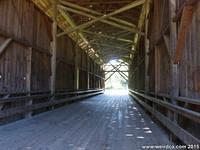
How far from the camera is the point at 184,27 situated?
3928 mm

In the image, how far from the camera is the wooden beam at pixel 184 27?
12.2 ft

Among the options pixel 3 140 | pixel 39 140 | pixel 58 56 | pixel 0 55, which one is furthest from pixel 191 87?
pixel 58 56

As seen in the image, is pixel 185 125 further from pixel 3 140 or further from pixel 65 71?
pixel 65 71

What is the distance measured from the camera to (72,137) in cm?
482

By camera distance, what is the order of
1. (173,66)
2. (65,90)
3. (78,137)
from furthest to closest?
(65,90), (78,137), (173,66)

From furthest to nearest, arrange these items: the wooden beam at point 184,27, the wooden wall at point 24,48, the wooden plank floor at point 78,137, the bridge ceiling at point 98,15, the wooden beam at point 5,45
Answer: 1. the bridge ceiling at point 98,15
2. the wooden wall at point 24,48
3. the wooden beam at point 5,45
4. the wooden plank floor at point 78,137
5. the wooden beam at point 184,27

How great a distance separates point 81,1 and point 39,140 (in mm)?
9550

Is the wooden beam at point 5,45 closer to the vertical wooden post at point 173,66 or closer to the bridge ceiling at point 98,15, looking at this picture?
the vertical wooden post at point 173,66

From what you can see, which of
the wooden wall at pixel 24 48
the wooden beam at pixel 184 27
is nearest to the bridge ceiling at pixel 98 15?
the wooden wall at pixel 24 48

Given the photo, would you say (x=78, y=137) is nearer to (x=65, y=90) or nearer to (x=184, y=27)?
Result: (x=184, y=27)

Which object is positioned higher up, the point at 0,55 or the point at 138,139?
the point at 0,55

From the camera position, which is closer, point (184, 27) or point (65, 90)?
point (184, 27)

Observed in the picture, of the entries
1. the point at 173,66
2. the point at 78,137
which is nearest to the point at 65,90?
the point at 78,137

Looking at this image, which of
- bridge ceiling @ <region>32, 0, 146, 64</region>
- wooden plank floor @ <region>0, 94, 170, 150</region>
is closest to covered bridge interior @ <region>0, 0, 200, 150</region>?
wooden plank floor @ <region>0, 94, 170, 150</region>
